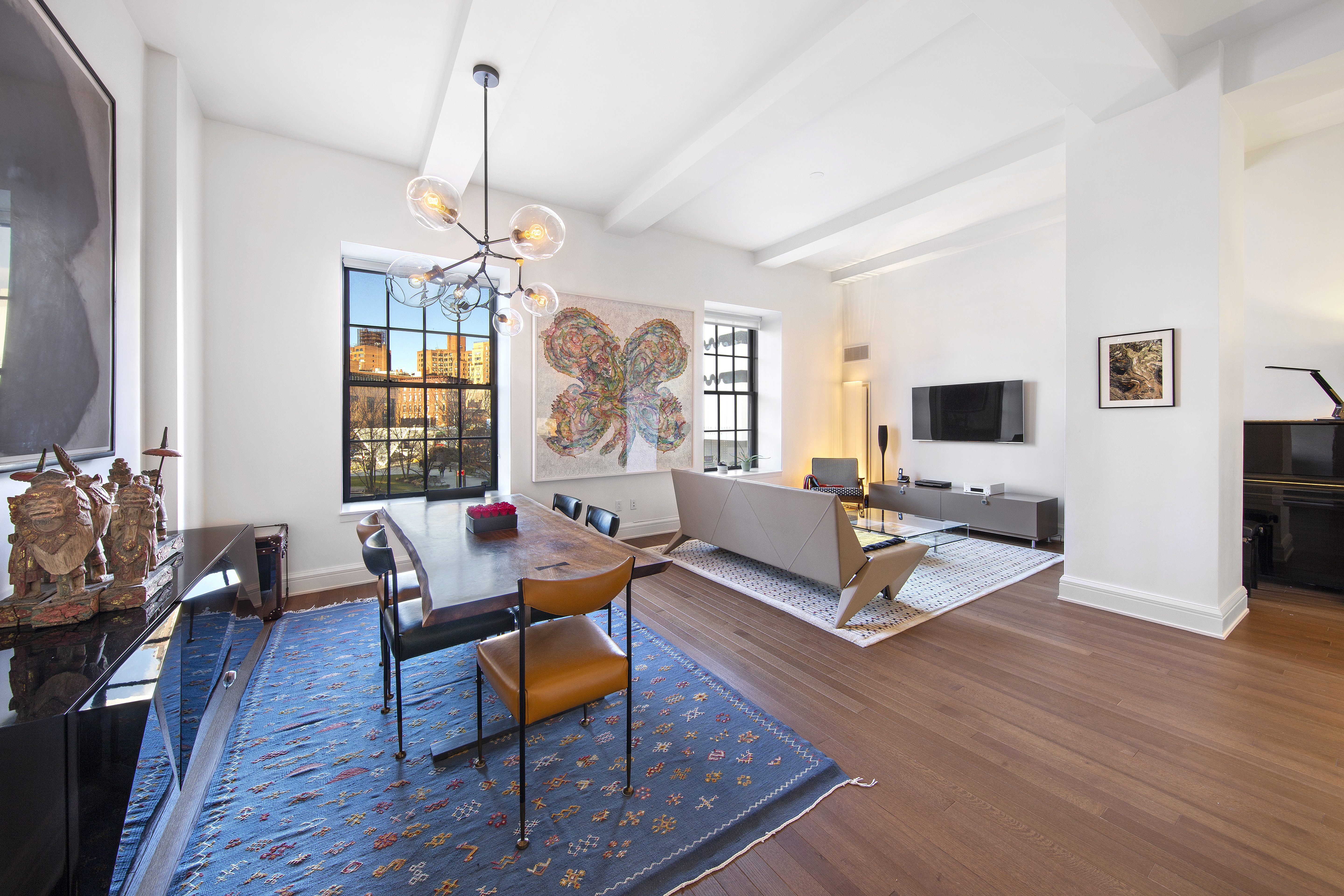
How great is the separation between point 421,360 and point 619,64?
2.83 metres

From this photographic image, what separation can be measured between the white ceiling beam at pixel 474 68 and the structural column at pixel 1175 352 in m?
3.48

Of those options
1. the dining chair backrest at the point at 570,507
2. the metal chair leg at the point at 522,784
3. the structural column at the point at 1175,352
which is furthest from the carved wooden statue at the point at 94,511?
the structural column at the point at 1175,352

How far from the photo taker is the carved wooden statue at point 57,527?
1376 mm

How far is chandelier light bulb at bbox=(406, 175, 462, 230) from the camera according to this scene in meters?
2.16

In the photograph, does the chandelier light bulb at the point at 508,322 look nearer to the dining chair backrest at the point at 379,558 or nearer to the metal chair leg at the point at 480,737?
the dining chair backrest at the point at 379,558

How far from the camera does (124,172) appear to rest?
7.89 feet

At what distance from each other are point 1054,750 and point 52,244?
398 cm

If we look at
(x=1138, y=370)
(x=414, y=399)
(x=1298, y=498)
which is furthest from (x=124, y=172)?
(x=1298, y=498)

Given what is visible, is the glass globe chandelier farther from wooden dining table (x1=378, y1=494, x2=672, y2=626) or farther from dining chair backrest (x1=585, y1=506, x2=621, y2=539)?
dining chair backrest (x1=585, y1=506, x2=621, y2=539)

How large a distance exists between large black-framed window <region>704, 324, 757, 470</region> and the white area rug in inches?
73.9

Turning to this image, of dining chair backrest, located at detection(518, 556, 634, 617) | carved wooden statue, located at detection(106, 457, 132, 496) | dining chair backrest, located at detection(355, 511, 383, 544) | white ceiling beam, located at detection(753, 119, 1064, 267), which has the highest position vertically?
white ceiling beam, located at detection(753, 119, 1064, 267)

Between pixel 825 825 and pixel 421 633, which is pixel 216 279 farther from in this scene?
pixel 825 825

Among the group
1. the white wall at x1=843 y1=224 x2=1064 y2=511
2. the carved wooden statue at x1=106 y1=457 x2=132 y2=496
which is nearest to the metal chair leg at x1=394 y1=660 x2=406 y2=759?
the carved wooden statue at x1=106 y1=457 x2=132 y2=496

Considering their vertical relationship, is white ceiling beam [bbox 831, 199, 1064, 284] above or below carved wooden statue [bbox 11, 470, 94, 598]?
above
